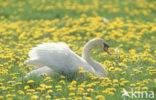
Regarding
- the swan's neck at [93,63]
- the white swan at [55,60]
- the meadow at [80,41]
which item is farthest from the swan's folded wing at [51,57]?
the swan's neck at [93,63]

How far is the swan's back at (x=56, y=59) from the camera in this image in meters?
5.84

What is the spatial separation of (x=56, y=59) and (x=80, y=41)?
444cm

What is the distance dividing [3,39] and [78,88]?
5.31 meters

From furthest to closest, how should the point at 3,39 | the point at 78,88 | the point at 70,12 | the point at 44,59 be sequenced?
1. the point at 70,12
2. the point at 3,39
3. the point at 44,59
4. the point at 78,88

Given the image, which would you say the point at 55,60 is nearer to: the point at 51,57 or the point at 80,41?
the point at 51,57

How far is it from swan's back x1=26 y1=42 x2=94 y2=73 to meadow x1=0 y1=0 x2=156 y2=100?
0.73 ft

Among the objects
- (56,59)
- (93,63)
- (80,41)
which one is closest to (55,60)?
(56,59)

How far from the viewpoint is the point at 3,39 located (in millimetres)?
10047

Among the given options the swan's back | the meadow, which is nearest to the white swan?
the swan's back

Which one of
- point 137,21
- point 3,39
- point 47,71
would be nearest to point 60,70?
point 47,71

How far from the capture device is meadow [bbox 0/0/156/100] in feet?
18.0

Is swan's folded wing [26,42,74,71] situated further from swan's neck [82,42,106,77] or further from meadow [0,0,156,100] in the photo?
swan's neck [82,42,106,77]

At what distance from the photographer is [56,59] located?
586cm

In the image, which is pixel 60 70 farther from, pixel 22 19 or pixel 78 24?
pixel 22 19
